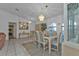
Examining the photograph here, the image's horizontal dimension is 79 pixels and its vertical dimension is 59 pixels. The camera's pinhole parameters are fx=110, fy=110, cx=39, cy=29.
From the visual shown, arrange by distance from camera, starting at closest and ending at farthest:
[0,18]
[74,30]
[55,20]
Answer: [74,30] → [55,20] → [0,18]

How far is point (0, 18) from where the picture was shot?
8.00m

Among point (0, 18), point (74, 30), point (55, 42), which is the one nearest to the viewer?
point (74, 30)

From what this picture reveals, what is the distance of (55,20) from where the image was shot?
407cm

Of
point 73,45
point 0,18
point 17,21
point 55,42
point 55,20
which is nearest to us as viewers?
point 73,45

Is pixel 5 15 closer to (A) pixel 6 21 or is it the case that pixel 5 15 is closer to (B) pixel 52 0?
(A) pixel 6 21

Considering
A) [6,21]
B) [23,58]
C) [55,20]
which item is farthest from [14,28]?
[23,58]

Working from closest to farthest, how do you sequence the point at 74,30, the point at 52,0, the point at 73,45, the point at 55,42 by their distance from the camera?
the point at 52,0
the point at 73,45
the point at 74,30
the point at 55,42

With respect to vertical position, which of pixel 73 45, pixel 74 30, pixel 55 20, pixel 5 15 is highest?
pixel 5 15

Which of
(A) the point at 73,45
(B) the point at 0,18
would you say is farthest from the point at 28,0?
(B) the point at 0,18

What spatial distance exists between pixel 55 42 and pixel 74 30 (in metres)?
2.87

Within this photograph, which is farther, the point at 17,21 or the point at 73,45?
the point at 17,21

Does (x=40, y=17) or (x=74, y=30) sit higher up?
(x=40, y=17)

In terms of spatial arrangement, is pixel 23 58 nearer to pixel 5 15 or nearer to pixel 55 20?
pixel 55 20

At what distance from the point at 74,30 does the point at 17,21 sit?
302 inches
